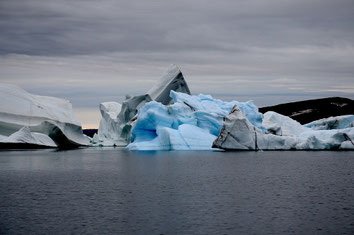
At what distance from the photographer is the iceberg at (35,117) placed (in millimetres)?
42156

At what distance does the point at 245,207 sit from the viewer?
43.0ft

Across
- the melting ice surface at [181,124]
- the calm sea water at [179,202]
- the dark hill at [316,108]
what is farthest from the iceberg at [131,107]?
the dark hill at [316,108]

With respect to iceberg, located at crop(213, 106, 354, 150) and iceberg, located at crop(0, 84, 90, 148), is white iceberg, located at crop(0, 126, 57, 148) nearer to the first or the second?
iceberg, located at crop(0, 84, 90, 148)

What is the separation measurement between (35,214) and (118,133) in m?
42.7

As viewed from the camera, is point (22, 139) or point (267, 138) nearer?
point (267, 138)

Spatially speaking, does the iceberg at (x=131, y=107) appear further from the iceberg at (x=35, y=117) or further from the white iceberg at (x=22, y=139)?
the white iceberg at (x=22, y=139)

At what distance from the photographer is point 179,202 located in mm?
13891

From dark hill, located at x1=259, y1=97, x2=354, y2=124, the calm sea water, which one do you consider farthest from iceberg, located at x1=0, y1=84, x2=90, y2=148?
dark hill, located at x1=259, y1=97, x2=354, y2=124

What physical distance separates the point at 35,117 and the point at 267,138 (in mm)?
21772

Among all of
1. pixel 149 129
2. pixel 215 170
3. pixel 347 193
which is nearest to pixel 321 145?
pixel 149 129

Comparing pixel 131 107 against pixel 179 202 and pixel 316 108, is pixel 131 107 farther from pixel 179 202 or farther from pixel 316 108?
→ pixel 316 108

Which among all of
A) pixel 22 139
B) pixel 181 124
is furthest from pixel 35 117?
pixel 181 124

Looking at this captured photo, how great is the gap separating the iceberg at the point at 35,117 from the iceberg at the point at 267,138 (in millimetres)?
18266

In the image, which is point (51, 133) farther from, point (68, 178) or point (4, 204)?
point (4, 204)
